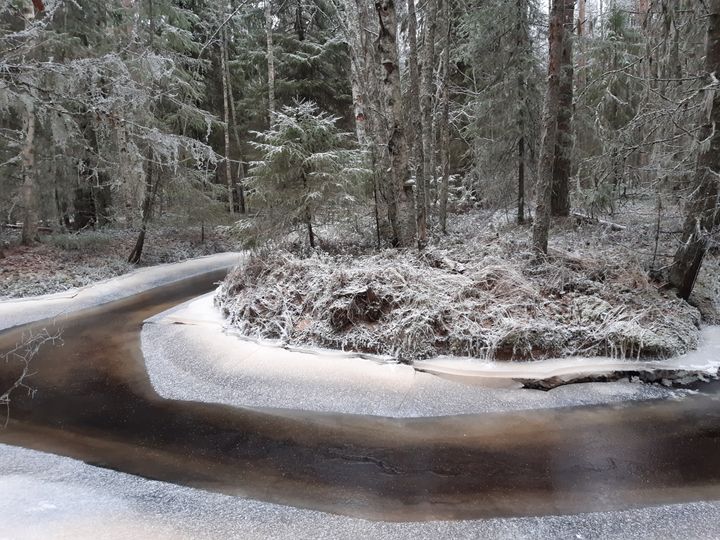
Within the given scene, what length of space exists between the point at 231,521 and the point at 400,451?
161 cm

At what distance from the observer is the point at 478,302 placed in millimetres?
6027

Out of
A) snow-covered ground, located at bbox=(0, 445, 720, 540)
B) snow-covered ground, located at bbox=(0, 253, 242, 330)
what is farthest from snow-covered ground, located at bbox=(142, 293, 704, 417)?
snow-covered ground, located at bbox=(0, 253, 242, 330)

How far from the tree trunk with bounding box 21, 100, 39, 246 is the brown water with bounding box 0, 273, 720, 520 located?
8576mm

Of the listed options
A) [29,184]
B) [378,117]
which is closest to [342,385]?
[378,117]

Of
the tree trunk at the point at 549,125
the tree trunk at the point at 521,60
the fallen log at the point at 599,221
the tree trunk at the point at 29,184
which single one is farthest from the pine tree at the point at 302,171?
the tree trunk at the point at 29,184

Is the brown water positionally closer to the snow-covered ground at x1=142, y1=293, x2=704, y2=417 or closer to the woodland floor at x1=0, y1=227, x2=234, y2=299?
the snow-covered ground at x1=142, y1=293, x2=704, y2=417

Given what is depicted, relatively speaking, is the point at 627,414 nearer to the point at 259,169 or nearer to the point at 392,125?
the point at 392,125

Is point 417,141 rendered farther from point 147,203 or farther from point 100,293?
point 147,203

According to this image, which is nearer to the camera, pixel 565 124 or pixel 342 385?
pixel 342 385

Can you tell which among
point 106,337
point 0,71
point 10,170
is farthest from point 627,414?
point 10,170

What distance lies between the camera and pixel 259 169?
821 centimetres

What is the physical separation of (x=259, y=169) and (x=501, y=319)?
5449mm

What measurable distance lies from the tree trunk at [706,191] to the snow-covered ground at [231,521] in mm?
4155

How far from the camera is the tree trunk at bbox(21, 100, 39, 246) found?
11.0 meters
